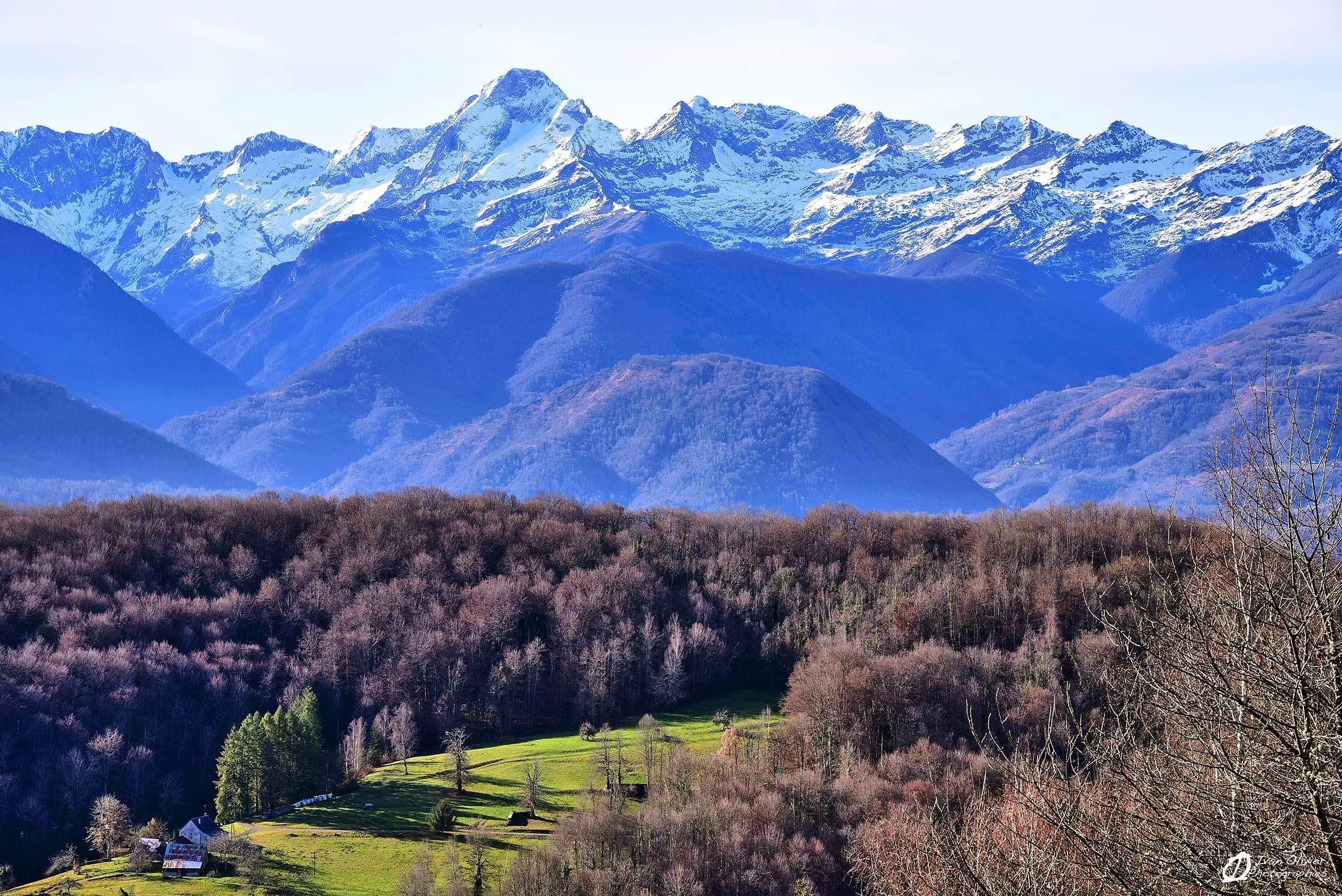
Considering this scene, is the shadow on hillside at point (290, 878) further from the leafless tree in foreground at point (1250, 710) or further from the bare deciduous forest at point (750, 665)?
the leafless tree in foreground at point (1250, 710)

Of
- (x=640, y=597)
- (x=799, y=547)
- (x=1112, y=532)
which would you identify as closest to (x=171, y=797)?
(x=640, y=597)

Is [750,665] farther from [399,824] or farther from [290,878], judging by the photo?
[290,878]

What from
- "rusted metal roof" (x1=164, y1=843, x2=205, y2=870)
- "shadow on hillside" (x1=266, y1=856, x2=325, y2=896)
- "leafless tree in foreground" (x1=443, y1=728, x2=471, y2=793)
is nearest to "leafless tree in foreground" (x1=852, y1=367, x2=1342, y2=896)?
"shadow on hillside" (x1=266, y1=856, x2=325, y2=896)

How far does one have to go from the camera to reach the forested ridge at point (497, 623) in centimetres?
11638

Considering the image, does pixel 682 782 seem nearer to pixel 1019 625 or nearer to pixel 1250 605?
pixel 1019 625

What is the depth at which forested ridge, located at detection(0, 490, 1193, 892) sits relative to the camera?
11638cm

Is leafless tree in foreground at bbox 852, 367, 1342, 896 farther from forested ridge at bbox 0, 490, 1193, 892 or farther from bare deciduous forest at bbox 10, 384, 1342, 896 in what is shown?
forested ridge at bbox 0, 490, 1193, 892

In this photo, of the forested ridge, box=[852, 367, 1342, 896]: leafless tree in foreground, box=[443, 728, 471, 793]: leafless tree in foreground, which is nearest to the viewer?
box=[852, 367, 1342, 896]: leafless tree in foreground

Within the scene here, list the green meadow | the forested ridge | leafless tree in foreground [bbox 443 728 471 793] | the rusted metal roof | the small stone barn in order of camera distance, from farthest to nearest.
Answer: the forested ridge < leafless tree in foreground [bbox 443 728 471 793] < the rusted metal roof < the small stone barn < the green meadow

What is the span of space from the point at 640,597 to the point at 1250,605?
143m

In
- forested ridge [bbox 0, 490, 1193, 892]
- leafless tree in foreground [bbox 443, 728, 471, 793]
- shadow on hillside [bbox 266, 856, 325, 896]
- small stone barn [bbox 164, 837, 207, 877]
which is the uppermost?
forested ridge [bbox 0, 490, 1193, 892]

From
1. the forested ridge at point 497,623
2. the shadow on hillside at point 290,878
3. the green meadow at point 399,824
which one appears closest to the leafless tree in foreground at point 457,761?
the green meadow at point 399,824

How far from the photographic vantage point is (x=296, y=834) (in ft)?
313

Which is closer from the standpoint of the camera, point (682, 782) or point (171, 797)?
point (682, 782)
